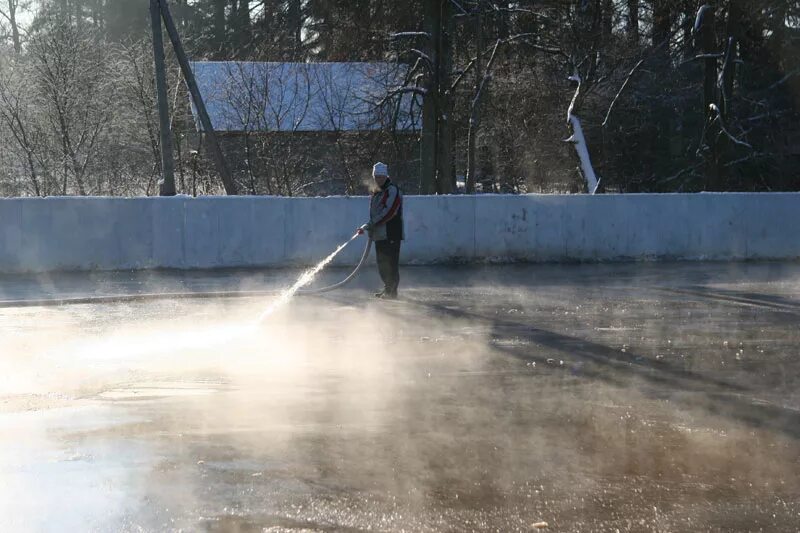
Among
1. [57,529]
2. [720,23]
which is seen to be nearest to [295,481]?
[57,529]

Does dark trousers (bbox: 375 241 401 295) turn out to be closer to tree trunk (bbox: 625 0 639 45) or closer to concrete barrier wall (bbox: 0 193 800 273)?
concrete barrier wall (bbox: 0 193 800 273)

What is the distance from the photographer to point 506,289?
14.9 meters

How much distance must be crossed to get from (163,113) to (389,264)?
1116 centimetres

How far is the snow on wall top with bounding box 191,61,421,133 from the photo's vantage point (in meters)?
31.9

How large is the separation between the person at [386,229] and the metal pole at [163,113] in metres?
Answer: 9.77

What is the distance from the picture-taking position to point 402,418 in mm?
6770

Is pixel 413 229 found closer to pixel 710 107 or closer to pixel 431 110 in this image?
pixel 431 110

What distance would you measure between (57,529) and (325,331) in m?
6.37

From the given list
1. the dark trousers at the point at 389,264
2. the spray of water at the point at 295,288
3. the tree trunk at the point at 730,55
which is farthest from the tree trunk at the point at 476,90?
the dark trousers at the point at 389,264

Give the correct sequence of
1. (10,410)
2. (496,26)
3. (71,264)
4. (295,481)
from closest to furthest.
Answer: (295,481)
(10,410)
(71,264)
(496,26)

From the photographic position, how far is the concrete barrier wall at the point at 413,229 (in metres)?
17.6

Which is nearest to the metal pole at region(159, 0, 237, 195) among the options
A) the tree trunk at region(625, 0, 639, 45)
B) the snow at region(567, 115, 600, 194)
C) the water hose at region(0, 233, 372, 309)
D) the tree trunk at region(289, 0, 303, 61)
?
the tree trunk at region(289, 0, 303, 61)

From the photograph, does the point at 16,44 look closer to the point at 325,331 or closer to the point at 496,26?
the point at 496,26

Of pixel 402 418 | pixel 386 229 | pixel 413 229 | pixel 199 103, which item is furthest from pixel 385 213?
pixel 199 103
